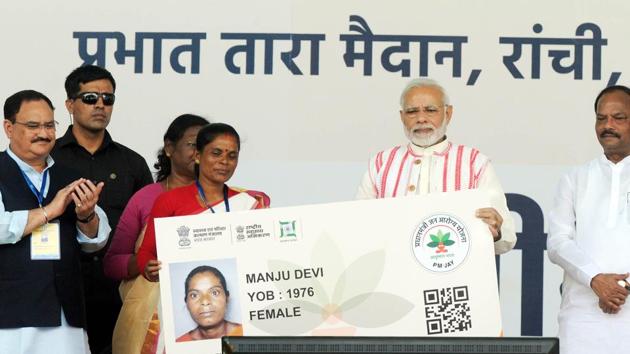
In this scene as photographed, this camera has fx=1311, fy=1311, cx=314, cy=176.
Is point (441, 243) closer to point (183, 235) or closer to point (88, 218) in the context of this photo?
point (183, 235)

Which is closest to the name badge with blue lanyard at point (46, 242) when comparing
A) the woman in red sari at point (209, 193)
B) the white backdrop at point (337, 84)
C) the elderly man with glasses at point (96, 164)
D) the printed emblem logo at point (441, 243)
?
the woman in red sari at point (209, 193)

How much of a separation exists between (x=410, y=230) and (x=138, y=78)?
2.22m

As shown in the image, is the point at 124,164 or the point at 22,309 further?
the point at 124,164

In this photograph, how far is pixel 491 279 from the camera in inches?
178

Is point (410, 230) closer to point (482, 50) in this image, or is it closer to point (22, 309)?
point (22, 309)

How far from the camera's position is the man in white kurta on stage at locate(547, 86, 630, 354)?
496 centimetres

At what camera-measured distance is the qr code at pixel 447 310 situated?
4500 millimetres

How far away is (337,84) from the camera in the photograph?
6238 millimetres

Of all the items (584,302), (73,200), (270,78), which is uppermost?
(270,78)

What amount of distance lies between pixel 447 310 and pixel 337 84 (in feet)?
6.47

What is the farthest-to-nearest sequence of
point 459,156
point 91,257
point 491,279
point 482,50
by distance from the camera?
point 482,50, point 91,257, point 459,156, point 491,279

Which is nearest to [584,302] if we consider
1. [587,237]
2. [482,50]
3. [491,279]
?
[587,237]

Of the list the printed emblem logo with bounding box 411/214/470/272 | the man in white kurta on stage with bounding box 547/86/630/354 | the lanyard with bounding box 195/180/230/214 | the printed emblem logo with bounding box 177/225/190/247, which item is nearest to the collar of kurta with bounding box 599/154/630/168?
the man in white kurta on stage with bounding box 547/86/630/354

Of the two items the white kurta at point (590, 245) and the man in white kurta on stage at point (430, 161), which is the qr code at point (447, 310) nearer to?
the man in white kurta on stage at point (430, 161)
